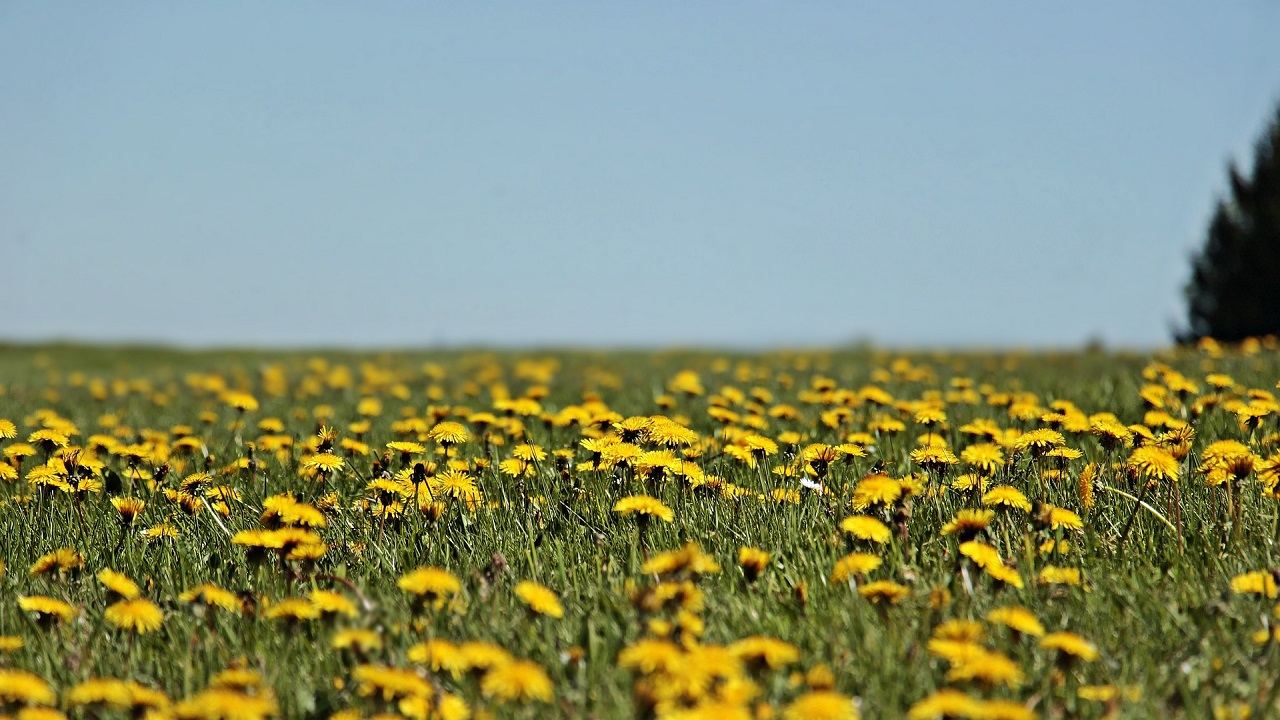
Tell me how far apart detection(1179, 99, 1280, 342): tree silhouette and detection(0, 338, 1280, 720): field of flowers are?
19093mm

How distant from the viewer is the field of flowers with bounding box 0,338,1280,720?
2098 millimetres

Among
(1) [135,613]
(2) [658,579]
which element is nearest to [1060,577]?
(2) [658,579]

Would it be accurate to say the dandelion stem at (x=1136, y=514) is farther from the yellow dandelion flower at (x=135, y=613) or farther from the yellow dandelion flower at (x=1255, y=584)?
the yellow dandelion flower at (x=135, y=613)

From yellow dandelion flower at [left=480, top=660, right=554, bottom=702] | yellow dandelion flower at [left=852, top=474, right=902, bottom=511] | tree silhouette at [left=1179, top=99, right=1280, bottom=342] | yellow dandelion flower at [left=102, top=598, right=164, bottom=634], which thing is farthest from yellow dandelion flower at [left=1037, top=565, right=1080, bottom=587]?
tree silhouette at [left=1179, top=99, right=1280, bottom=342]

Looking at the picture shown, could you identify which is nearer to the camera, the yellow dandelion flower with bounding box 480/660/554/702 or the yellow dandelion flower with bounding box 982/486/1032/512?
the yellow dandelion flower with bounding box 480/660/554/702

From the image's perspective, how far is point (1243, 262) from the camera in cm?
2159

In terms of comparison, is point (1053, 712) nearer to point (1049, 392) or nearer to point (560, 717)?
point (560, 717)

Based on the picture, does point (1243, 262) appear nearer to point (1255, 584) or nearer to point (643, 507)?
point (1255, 584)

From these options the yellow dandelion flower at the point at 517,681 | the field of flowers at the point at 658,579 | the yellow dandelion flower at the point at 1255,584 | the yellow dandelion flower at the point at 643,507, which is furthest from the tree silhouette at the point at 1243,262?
the yellow dandelion flower at the point at 517,681

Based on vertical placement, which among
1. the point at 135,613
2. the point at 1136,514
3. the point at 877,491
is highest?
the point at 877,491

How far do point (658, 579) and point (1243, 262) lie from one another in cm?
2259

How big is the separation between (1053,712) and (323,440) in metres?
2.70

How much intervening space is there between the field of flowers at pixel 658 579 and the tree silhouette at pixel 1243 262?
19.1 meters

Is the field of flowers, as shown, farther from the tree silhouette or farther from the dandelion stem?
the tree silhouette
